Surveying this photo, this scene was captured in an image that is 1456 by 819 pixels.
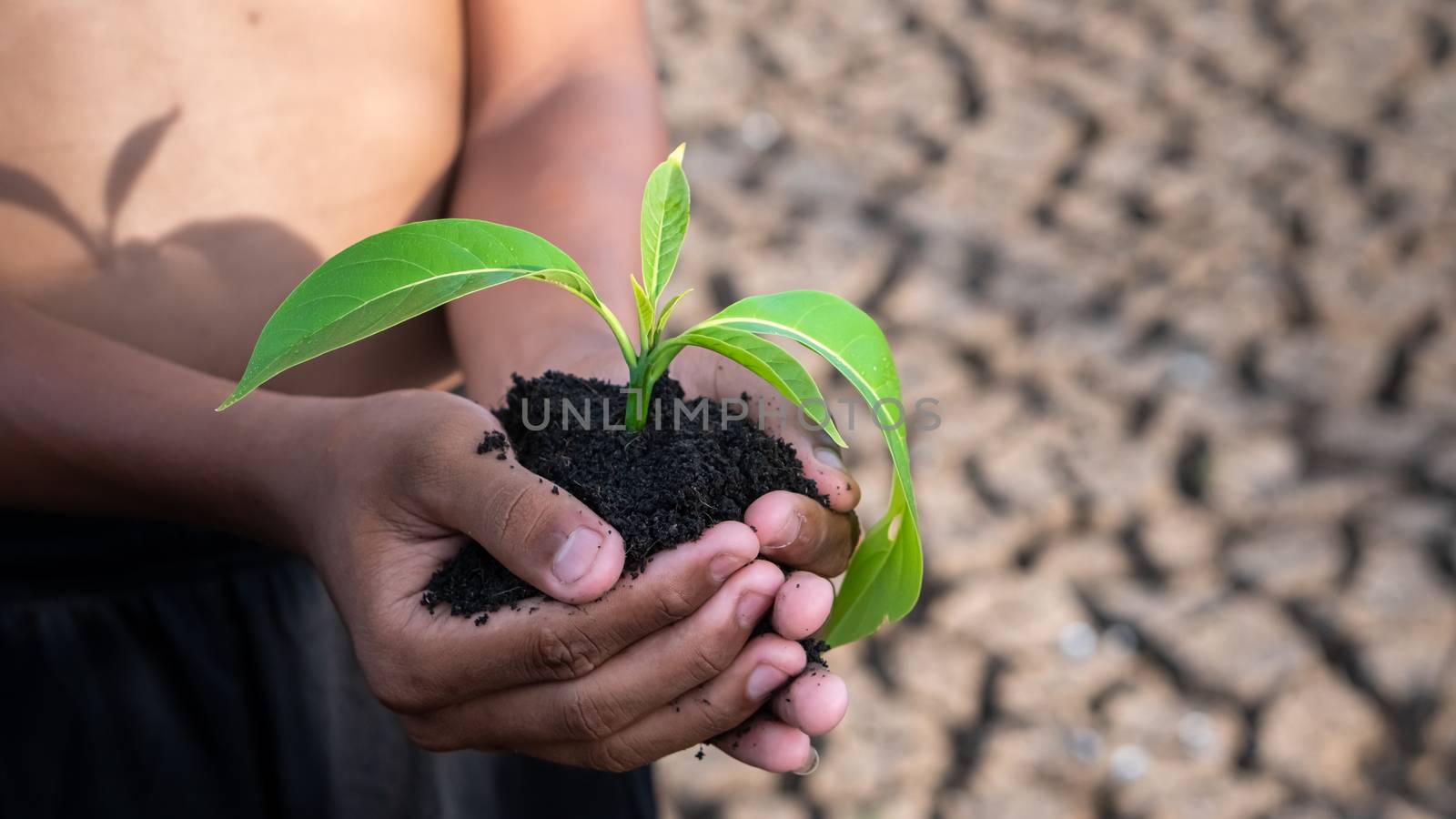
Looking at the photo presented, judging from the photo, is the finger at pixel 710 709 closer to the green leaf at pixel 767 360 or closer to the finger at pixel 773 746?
the finger at pixel 773 746

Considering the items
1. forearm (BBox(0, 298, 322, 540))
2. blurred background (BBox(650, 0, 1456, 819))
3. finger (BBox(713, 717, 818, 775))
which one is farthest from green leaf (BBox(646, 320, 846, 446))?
blurred background (BBox(650, 0, 1456, 819))

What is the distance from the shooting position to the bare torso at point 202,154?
1.30 m

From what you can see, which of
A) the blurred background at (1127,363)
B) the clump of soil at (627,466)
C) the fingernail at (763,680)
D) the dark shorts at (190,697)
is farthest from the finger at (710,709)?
the blurred background at (1127,363)

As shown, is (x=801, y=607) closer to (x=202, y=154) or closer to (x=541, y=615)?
(x=541, y=615)

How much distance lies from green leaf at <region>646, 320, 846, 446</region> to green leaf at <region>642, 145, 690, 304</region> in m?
0.06

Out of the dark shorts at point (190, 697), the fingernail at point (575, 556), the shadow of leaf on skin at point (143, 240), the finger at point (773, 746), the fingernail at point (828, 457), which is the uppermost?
the shadow of leaf on skin at point (143, 240)

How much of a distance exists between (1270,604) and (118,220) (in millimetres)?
2269

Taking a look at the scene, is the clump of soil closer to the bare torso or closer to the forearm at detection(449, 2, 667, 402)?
the forearm at detection(449, 2, 667, 402)

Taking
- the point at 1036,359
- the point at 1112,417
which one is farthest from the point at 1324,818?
the point at 1036,359

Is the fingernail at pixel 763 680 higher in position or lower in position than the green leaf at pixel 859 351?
lower

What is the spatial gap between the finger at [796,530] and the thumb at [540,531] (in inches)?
5.3

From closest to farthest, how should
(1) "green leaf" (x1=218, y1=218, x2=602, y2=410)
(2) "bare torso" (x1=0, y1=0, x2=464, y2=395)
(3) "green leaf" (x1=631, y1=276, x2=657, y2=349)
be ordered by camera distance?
1. (1) "green leaf" (x1=218, y1=218, x2=602, y2=410)
2. (3) "green leaf" (x1=631, y1=276, x2=657, y2=349)
3. (2) "bare torso" (x1=0, y1=0, x2=464, y2=395)

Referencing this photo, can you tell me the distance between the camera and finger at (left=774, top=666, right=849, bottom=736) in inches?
43.0

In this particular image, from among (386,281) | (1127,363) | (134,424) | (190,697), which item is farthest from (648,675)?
(1127,363)
